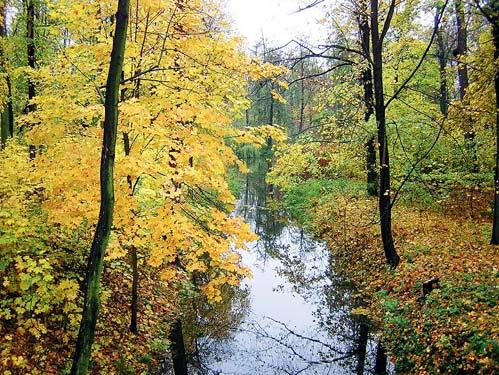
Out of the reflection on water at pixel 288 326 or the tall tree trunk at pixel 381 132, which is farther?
the tall tree trunk at pixel 381 132

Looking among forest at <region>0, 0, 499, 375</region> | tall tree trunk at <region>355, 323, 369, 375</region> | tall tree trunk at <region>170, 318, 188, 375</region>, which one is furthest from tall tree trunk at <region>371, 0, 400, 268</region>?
tall tree trunk at <region>170, 318, 188, 375</region>

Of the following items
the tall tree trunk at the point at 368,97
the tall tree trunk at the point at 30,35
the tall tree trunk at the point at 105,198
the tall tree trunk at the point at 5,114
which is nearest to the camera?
the tall tree trunk at the point at 105,198

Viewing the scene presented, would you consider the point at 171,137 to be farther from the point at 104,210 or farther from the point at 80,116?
the point at 104,210

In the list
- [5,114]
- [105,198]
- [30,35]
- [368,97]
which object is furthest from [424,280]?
[5,114]

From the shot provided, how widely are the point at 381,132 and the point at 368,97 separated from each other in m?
7.33

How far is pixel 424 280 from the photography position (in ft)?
→ 35.3

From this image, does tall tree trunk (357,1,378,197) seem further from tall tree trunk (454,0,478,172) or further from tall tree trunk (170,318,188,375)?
tall tree trunk (170,318,188,375)

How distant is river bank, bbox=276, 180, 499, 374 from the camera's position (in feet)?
25.0

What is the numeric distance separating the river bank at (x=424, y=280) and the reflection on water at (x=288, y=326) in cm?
72

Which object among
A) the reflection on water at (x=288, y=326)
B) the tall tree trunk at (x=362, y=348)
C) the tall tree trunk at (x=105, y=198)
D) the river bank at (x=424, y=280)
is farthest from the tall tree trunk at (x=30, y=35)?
the tall tree trunk at (x=362, y=348)

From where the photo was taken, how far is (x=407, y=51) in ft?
68.1

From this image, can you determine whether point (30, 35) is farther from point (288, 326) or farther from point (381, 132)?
point (288, 326)

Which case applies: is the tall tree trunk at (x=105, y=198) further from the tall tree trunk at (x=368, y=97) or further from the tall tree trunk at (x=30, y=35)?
the tall tree trunk at (x=30, y=35)

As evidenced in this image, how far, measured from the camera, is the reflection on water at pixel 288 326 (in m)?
10.2
